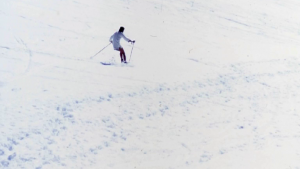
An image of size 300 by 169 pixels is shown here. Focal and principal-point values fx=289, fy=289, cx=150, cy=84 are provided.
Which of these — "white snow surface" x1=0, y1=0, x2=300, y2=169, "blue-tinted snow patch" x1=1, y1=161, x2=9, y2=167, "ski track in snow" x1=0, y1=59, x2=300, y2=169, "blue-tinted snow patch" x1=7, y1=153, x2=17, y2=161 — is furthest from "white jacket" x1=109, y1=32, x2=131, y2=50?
"blue-tinted snow patch" x1=1, y1=161, x2=9, y2=167

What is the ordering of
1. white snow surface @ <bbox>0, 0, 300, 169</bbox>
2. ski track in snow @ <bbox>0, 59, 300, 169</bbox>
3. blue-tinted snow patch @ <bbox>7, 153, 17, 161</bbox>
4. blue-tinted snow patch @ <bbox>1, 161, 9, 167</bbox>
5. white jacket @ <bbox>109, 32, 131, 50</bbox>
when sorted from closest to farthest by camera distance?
blue-tinted snow patch @ <bbox>1, 161, 9, 167</bbox>, blue-tinted snow patch @ <bbox>7, 153, 17, 161</bbox>, ski track in snow @ <bbox>0, 59, 300, 169</bbox>, white snow surface @ <bbox>0, 0, 300, 169</bbox>, white jacket @ <bbox>109, 32, 131, 50</bbox>

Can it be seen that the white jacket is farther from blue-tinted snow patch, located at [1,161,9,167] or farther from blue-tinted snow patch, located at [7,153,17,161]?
blue-tinted snow patch, located at [1,161,9,167]

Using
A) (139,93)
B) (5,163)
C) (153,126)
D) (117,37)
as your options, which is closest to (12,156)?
(5,163)

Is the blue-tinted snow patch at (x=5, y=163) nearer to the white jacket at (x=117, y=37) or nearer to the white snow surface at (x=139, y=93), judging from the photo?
the white snow surface at (x=139, y=93)

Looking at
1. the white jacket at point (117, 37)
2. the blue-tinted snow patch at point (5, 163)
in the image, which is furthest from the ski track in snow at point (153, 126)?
the white jacket at point (117, 37)

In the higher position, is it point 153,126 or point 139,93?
point 139,93

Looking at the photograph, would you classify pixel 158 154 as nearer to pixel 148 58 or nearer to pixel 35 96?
pixel 35 96

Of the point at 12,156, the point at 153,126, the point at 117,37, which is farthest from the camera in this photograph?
the point at 117,37

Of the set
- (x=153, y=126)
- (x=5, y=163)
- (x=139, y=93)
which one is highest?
(x=139, y=93)

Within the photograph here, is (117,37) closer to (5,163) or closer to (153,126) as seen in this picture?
(153,126)
